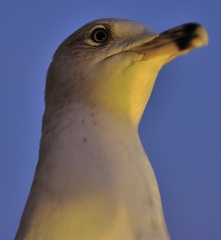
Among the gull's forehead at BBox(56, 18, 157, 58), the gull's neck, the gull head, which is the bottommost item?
the gull's neck

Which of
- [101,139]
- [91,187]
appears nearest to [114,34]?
[101,139]

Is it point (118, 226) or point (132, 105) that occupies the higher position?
point (132, 105)

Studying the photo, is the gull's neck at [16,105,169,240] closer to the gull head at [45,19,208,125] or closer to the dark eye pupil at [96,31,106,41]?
the gull head at [45,19,208,125]

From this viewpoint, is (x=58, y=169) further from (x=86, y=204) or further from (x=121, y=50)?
(x=121, y=50)

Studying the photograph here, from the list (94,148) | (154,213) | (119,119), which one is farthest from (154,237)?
(119,119)

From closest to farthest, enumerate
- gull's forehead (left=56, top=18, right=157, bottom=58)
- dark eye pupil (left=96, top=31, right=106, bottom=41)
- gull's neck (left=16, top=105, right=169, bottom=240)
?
gull's neck (left=16, top=105, right=169, bottom=240) < gull's forehead (left=56, top=18, right=157, bottom=58) < dark eye pupil (left=96, top=31, right=106, bottom=41)

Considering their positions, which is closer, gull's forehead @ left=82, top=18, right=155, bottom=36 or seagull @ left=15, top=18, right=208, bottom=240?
seagull @ left=15, top=18, right=208, bottom=240

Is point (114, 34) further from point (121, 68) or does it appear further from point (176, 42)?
point (176, 42)

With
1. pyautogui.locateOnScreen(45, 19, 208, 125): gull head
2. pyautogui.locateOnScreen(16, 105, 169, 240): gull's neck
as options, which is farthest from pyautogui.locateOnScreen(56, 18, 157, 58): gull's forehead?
pyautogui.locateOnScreen(16, 105, 169, 240): gull's neck

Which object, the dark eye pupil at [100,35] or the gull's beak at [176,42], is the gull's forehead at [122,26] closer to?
the dark eye pupil at [100,35]

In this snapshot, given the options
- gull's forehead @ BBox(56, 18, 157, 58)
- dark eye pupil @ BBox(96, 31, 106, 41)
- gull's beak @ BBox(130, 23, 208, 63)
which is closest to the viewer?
gull's beak @ BBox(130, 23, 208, 63)
